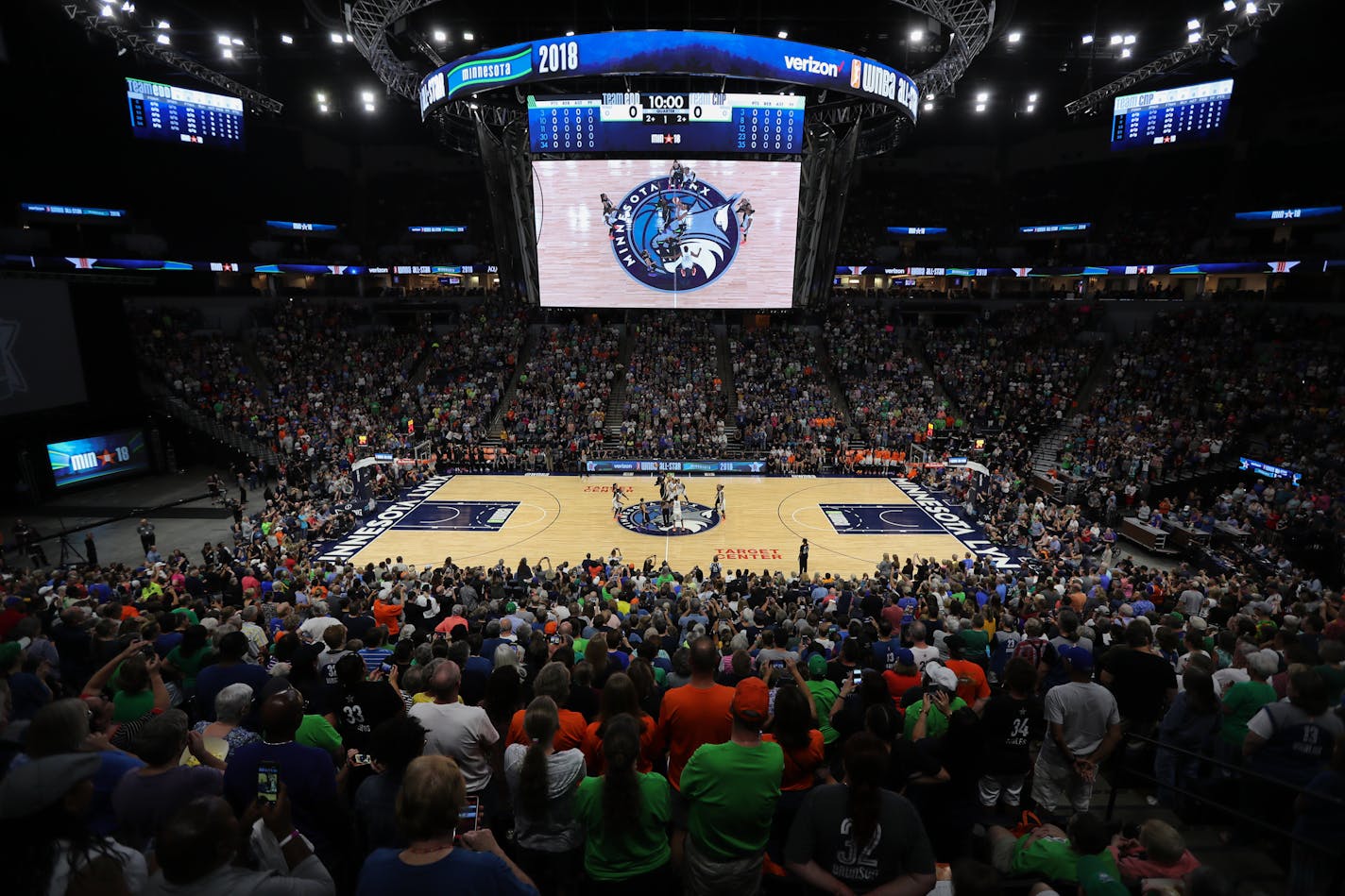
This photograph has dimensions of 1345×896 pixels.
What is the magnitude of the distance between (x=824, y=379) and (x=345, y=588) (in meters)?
27.6

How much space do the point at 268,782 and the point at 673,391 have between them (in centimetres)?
3083

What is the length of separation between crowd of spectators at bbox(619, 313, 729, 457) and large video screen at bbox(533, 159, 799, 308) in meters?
5.88

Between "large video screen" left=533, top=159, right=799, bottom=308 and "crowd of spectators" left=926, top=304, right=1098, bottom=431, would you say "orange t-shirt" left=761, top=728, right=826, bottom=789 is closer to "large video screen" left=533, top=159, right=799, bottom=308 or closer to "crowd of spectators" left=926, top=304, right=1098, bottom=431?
"large video screen" left=533, top=159, right=799, bottom=308

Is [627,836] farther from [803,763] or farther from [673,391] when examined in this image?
[673,391]

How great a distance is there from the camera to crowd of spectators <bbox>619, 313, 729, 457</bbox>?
30.8m

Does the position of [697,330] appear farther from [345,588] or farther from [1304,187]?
[1304,187]

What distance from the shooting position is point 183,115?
32.3 m

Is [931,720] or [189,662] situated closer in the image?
[931,720]

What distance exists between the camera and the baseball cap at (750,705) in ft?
11.6

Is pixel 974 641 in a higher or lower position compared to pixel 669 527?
higher

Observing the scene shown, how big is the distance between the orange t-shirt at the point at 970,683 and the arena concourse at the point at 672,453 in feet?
0.14

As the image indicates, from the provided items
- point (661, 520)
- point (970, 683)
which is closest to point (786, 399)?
point (661, 520)

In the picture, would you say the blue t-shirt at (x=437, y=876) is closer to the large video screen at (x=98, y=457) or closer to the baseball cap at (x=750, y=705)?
the baseball cap at (x=750, y=705)

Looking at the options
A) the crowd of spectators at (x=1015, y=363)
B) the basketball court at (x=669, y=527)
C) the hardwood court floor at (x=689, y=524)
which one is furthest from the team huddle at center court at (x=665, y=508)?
the crowd of spectators at (x=1015, y=363)
